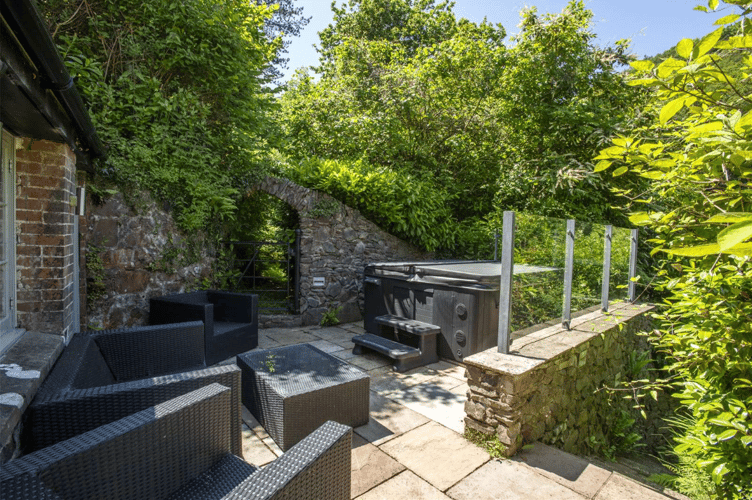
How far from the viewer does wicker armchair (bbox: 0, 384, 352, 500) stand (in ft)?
4.06

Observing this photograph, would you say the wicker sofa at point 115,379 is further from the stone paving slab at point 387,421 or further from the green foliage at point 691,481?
the green foliage at point 691,481

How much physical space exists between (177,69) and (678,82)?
5.30 meters

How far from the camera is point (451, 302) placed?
4473 millimetres

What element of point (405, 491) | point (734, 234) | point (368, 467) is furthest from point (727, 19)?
point (368, 467)

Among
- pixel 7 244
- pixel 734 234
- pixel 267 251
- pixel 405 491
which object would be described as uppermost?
pixel 734 234

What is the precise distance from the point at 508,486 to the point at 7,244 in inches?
130

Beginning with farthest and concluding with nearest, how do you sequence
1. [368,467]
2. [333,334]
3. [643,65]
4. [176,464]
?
[333,334]
[368,467]
[176,464]
[643,65]

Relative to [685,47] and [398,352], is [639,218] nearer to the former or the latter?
[685,47]

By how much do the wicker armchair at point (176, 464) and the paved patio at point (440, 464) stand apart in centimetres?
74

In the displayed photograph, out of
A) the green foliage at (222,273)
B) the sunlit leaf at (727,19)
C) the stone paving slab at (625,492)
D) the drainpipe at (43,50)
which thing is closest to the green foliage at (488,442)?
the stone paving slab at (625,492)

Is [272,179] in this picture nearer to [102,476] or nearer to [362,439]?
[362,439]

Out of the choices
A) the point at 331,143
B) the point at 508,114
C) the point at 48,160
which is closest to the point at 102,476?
the point at 48,160

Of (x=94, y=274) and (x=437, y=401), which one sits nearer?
(x=437, y=401)

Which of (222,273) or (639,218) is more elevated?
(639,218)
